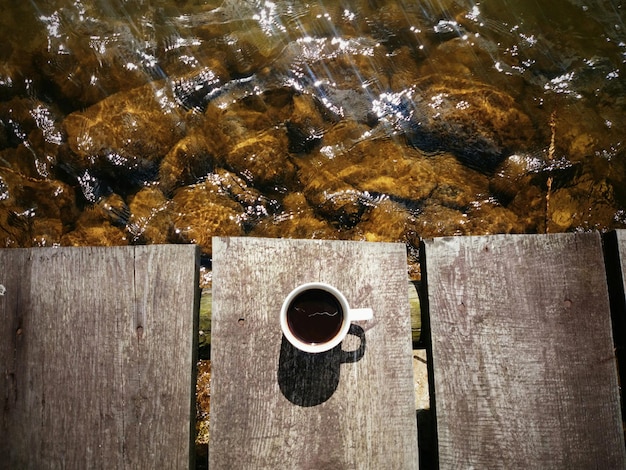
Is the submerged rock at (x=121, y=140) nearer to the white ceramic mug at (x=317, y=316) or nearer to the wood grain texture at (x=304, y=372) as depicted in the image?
the wood grain texture at (x=304, y=372)

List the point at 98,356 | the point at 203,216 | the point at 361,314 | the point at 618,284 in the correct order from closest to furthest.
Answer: the point at 361,314
the point at 98,356
the point at 618,284
the point at 203,216

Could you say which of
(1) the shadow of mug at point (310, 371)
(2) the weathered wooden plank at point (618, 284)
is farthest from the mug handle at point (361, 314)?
(2) the weathered wooden plank at point (618, 284)

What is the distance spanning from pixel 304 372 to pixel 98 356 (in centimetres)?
80

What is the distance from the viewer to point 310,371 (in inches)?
66.6

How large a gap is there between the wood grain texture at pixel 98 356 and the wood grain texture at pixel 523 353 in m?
1.02

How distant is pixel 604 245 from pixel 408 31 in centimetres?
210

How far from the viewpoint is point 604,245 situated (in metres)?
1.88

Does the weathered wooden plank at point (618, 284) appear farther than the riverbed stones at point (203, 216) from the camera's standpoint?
No

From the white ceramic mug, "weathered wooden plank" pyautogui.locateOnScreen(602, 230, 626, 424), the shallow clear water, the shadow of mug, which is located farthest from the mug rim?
the shallow clear water

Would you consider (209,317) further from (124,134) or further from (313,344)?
(124,134)

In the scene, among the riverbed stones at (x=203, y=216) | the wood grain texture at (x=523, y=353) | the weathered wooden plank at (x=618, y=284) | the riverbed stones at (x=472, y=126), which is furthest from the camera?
the riverbed stones at (x=472, y=126)

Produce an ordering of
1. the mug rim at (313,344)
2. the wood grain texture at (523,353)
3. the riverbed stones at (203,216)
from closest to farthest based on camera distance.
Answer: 1. the mug rim at (313,344)
2. the wood grain texture at (523,353)
3. the riverbed stones at (203,216)

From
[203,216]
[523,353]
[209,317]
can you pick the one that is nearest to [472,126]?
[523,353]

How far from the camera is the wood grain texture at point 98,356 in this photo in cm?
166
